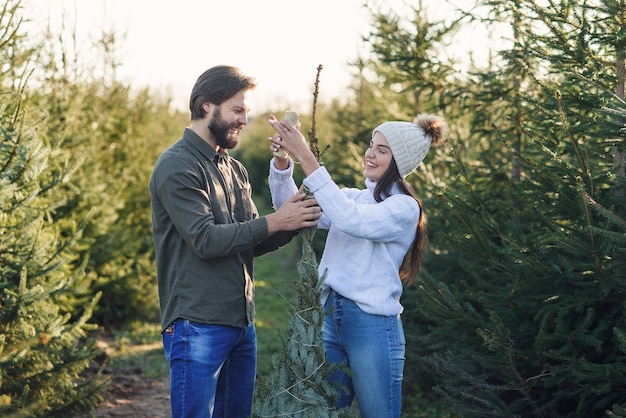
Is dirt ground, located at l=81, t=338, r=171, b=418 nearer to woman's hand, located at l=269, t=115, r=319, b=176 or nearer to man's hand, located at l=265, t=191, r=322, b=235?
man's hand, located at l=265, t=191, r=322, b=235

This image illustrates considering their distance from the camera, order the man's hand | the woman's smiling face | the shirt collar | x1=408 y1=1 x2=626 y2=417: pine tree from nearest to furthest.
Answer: the man's hand < the shirt collar < the woman's smiling face < x1=408 y1=1 x2=626 y2=417: pine tree

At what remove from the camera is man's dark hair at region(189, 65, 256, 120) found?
3.05 metres

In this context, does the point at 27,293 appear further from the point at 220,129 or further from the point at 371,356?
the point at 371,356

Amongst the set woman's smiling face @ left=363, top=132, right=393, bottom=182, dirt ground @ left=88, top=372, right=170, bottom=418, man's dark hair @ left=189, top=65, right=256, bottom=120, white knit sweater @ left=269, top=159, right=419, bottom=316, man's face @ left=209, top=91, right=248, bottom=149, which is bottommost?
dirt ground @ left=88, top=372, right=170, bottom=418

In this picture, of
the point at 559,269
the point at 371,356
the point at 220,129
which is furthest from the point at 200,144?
the point at 559,269

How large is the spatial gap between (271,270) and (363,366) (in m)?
11.5

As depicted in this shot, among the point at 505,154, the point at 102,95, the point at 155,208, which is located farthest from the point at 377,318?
the point at 102,95

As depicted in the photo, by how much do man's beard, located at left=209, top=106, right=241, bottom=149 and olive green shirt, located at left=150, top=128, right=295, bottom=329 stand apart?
0.07 m

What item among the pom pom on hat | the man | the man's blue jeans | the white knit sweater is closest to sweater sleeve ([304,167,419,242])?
the white knit sweater

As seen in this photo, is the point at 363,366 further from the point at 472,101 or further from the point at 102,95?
the point at 102,95

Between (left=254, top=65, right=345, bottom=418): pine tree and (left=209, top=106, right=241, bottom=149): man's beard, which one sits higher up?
(left=209, top=106, right=241, bottom=149): man's beard

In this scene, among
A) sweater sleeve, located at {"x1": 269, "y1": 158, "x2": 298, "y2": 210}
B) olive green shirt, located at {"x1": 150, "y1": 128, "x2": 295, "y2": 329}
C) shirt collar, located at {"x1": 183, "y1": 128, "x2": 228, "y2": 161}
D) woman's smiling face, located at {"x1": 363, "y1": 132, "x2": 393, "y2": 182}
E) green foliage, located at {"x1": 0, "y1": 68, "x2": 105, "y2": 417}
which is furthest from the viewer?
green foliage, located at {"x1": 0, "y1": 68, "x2": 105, "y2": 417}

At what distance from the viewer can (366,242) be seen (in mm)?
3078

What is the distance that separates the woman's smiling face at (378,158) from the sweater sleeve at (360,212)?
219mm
